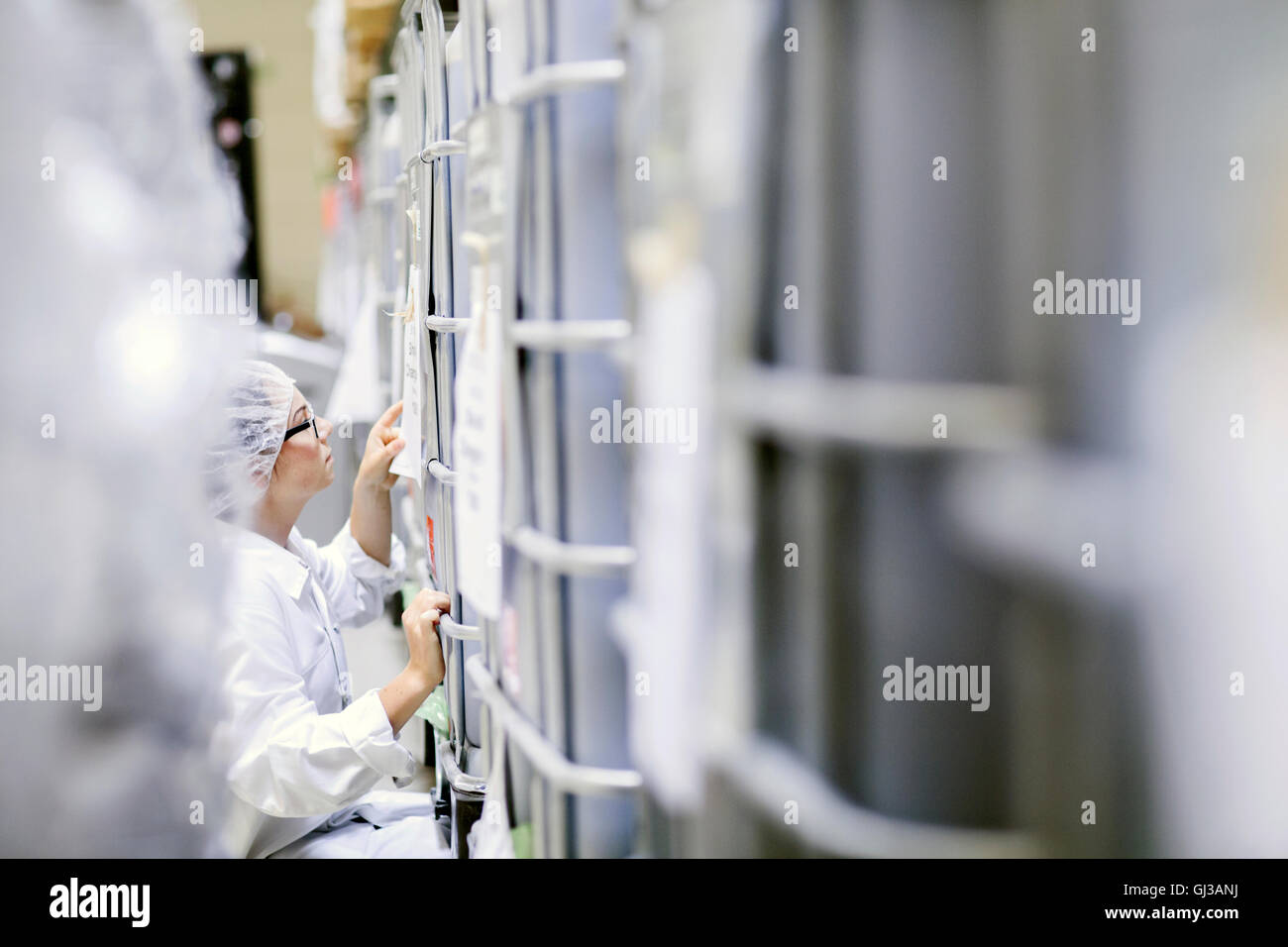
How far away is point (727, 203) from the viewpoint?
1076mm

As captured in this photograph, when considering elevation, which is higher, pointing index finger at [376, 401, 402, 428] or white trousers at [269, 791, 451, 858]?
pointing index finger at [376, 401, 402, 428]

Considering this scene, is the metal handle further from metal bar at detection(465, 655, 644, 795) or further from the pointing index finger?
metal bar at detection(465, 655, 644, 795)

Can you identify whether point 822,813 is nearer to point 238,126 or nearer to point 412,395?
point 412,395

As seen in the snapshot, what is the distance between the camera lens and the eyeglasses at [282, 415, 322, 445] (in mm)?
1290

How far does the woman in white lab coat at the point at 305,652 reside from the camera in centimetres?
123

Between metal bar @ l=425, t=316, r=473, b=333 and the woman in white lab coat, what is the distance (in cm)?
12

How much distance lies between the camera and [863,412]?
1088 millimetres

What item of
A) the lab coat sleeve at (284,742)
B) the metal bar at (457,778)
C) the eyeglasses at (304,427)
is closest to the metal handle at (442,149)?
the eyeglasses at (304,427)

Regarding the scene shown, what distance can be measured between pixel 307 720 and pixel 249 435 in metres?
0.35

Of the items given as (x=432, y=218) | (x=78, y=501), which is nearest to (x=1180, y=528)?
(x=432, y=218)

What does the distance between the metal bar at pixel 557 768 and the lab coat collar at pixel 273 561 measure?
0.30 metres

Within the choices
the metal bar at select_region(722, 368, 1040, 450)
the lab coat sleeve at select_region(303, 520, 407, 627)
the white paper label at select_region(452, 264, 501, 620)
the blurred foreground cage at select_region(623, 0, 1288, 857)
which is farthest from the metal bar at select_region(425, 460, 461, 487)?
the metal bar at select_region(722, 368, 1040, 450)
